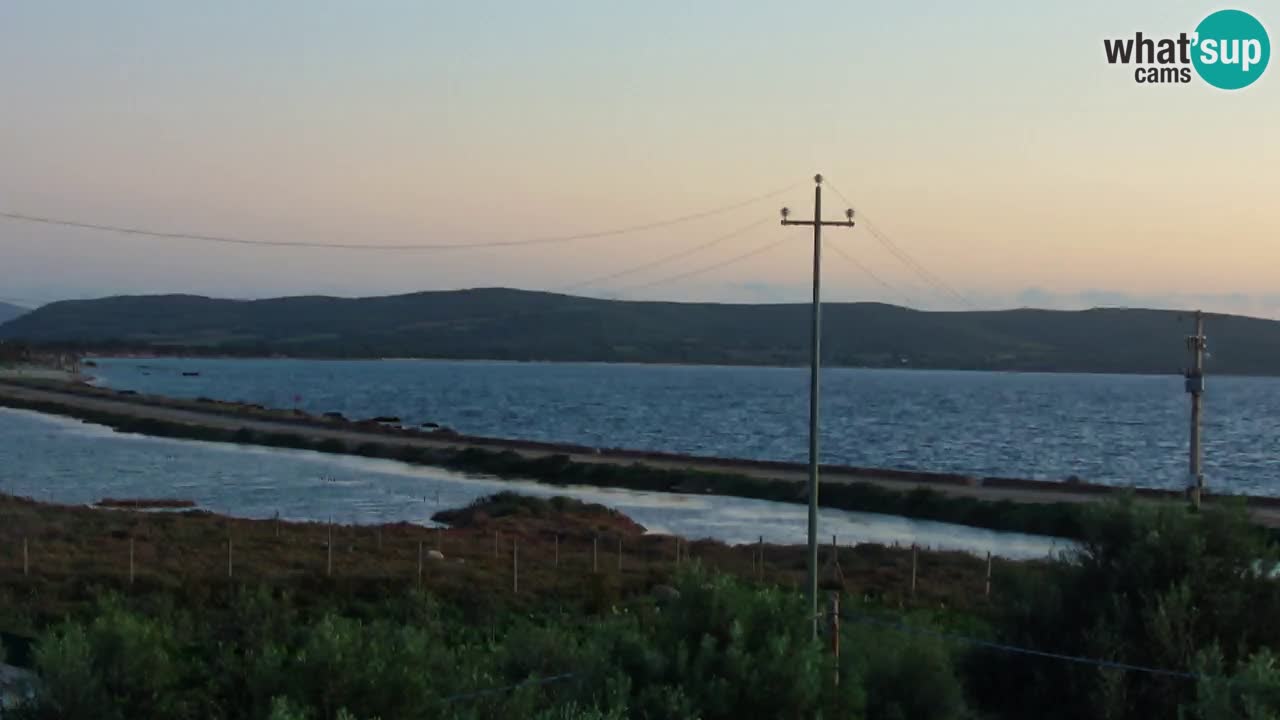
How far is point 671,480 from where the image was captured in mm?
68375

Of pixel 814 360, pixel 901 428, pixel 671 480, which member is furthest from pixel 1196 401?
pixel 901 428

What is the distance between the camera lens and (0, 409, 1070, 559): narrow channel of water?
4978 centimetres

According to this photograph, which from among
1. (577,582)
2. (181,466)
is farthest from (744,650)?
(181,466)

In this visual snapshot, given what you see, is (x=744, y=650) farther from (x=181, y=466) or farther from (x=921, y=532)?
(x=181, y=466)

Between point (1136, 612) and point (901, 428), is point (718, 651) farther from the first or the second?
point (901, 428)

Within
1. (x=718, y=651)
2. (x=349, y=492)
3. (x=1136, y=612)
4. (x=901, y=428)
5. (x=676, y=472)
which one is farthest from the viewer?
(x=901, y=428)

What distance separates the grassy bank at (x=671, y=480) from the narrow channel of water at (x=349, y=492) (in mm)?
1246

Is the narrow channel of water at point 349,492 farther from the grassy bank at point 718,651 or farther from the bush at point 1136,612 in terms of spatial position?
the bush at point 1136,612

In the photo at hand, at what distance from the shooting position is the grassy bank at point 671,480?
173 ft

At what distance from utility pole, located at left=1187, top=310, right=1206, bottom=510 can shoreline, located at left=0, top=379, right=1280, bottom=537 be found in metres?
2.19

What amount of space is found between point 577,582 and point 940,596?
860 centimetres

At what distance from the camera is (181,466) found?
72562 mm

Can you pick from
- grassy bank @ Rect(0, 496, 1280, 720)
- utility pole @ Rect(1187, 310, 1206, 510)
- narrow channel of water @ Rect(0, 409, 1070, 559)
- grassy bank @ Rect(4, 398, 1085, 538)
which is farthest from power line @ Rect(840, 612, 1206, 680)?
narrow channel of water @ Rect(0, 409, 1070, 559)

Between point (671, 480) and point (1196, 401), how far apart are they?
35.9 metres
